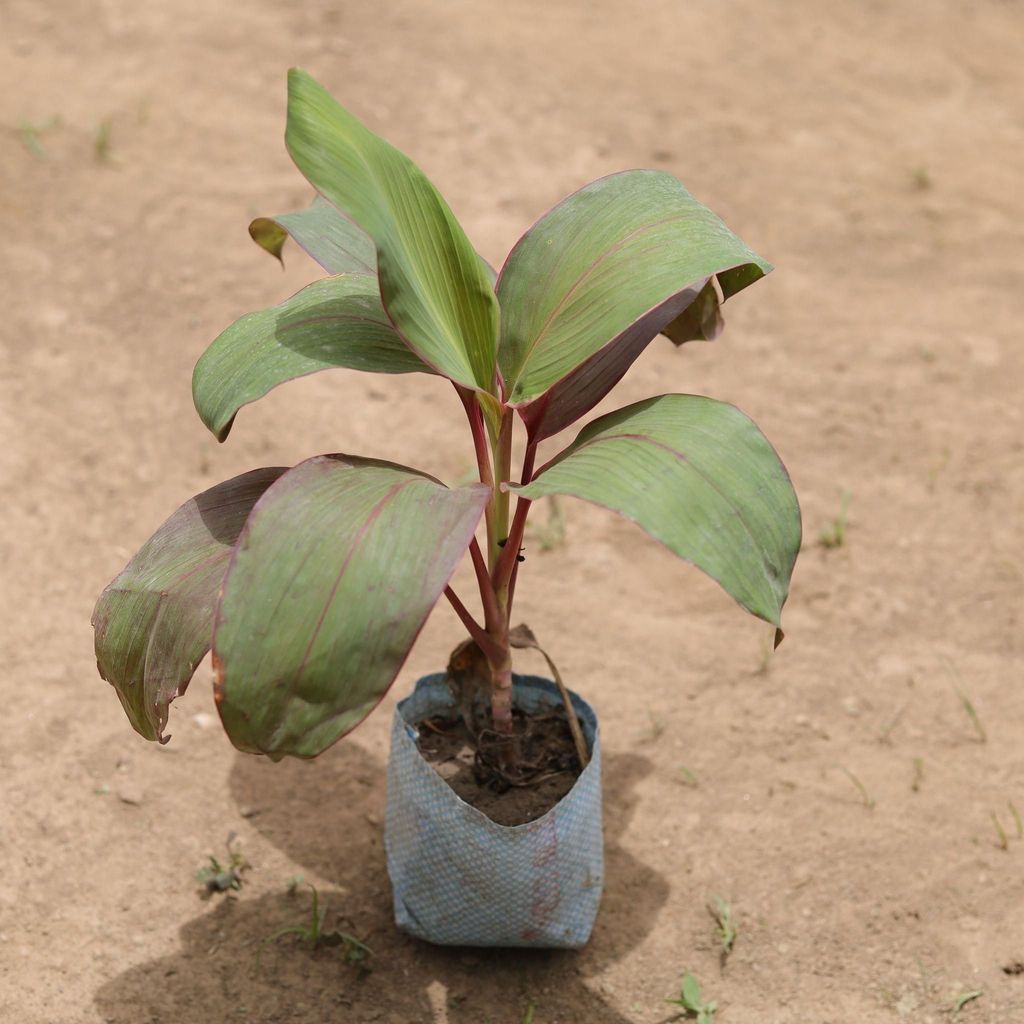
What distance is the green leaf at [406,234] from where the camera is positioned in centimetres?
132

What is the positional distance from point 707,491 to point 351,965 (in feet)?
3.18

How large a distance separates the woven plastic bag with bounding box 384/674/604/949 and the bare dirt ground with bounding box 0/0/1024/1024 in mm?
105

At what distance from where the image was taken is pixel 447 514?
55.4 inches

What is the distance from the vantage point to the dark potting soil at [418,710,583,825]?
182cm

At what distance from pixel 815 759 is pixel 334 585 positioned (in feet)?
4.16

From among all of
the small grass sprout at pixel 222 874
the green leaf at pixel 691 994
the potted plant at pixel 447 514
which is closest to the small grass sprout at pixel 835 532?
the potted plant at pixel 447 514

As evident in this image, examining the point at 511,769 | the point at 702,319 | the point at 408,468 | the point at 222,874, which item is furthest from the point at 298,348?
the point at 222,874

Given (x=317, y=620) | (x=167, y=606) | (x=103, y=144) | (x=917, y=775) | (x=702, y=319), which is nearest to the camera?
(x=317, y=620)

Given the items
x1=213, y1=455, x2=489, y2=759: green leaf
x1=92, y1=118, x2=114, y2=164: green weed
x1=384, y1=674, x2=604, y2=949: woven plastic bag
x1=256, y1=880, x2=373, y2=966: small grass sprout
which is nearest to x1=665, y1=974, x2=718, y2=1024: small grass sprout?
x1=384, y1=674, x2=604, y2=949: woven plastic bag

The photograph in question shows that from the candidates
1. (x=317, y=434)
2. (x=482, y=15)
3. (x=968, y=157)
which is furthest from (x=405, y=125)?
(x=968, y=157)

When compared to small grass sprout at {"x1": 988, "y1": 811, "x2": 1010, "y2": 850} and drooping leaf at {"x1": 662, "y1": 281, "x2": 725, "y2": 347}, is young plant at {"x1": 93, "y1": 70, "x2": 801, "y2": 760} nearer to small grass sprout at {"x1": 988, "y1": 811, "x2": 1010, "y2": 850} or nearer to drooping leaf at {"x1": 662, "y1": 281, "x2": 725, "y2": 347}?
drooping leaf at {"x1": 662, "y1": 281, "x2": 725, "y2": 347}

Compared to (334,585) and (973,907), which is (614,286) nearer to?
(334,585)

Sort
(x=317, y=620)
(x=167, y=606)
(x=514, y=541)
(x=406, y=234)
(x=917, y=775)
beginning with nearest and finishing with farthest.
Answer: (x=317, y=620)
(x=406, y=234)
(x=167, y=606)
(x=514, y=541)
(x=917, y=775)

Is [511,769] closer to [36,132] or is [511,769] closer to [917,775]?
[917,775]
